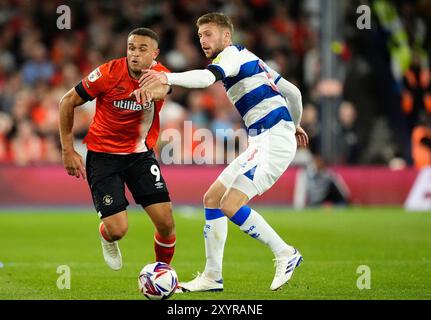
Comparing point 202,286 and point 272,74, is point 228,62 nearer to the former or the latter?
point 272,74

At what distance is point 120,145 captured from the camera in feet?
31.9

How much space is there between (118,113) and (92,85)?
→ 39 cm

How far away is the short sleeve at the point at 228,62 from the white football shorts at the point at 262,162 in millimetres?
729

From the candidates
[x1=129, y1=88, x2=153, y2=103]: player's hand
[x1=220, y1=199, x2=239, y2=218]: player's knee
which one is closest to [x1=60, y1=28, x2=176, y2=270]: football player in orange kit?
[x1=220, y1=199, x2=239, y2=218]: player's knee

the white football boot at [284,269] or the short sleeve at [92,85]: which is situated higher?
the short sleeve at [92,85]

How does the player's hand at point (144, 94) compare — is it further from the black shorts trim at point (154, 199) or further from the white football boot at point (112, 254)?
the white football boot at point (112, 254)

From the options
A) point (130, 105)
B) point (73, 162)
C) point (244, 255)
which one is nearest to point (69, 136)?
point (73, 162)

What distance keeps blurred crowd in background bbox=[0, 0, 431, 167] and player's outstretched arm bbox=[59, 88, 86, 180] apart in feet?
36.3

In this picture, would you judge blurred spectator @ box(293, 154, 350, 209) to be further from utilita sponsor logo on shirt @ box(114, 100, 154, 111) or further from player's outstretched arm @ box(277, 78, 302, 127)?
utilita sponsor logo on shirt @ box(114, 100, 154, 111)

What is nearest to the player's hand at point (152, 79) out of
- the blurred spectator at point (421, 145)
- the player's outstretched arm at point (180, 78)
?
the player's outstretched arm at point (180, 78)

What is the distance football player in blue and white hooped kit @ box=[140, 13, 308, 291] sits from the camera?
9.17 m

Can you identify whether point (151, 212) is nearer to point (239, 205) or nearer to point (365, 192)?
point (239, 205)

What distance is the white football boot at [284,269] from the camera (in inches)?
360
